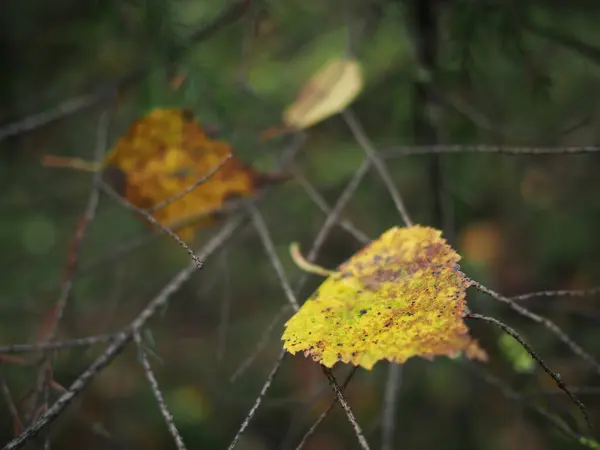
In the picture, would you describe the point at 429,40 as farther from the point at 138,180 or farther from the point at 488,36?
the point at 138,180

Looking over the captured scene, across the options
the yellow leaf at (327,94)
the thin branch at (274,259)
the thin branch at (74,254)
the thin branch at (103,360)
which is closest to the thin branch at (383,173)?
the yellow leaf at (327,94)

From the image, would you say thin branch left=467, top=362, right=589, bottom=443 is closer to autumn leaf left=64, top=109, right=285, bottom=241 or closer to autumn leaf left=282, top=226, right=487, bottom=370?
autumn leaf left=282, top=226, right=487, bottom=370

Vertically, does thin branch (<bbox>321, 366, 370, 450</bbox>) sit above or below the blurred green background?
below

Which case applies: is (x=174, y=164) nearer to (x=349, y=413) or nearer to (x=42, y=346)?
(x=42, y=346)

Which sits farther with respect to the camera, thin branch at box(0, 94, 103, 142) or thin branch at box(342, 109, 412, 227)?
thin branch at box(0, 94, 103, 142)

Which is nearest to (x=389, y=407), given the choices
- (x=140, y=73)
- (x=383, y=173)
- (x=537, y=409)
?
(x=537, y=409)

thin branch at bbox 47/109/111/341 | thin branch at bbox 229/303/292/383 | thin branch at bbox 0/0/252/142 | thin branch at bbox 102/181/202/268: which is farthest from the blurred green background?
thin branch at bbox 229/303/292/383
